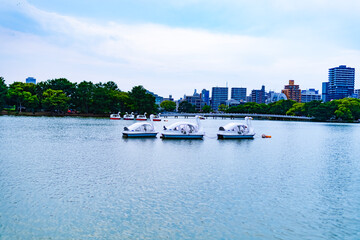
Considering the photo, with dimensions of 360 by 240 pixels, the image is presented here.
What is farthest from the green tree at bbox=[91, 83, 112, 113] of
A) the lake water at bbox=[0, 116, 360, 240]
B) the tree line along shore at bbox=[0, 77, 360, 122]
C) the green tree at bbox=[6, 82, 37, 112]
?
the lake water at bbox=[0, 116, 360, 240]

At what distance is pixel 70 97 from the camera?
136 meters

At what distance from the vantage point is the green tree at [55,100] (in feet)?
407

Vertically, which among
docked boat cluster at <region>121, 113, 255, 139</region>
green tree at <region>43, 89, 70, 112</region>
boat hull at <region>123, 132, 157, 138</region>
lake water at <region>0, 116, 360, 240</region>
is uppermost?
green tree at <region>43, 89, 70, 112</region>

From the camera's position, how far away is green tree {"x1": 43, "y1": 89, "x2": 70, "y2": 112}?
407ft

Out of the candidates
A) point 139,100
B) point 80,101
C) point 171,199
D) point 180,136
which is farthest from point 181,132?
point 139,100

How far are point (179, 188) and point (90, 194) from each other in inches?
212

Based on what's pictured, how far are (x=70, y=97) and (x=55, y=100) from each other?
36.9ft

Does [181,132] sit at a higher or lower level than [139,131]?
higher

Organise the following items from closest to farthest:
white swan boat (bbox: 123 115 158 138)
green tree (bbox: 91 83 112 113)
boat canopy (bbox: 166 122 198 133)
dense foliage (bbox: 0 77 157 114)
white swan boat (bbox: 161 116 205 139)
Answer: white swan boat (bbox: 161 116 205 139) < white swan boat (bbox: 123 115 158 138) < boat canopy (bbox: 166 122 198 133) < dense foliage (bbox: 0 77 157 114) < green tree (bbox: 91 83 112 113)

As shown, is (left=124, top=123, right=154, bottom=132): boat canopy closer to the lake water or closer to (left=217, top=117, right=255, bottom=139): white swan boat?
(left=217, top=117, right=255, bottom=139): white swan boat

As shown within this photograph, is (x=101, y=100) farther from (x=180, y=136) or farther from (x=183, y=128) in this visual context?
(x=180, y=136)

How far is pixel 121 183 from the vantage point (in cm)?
2123

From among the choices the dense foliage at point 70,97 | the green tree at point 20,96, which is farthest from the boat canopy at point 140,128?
the green tree at point 20,96

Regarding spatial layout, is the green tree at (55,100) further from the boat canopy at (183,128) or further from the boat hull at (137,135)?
the boat canopy at (183,128)
